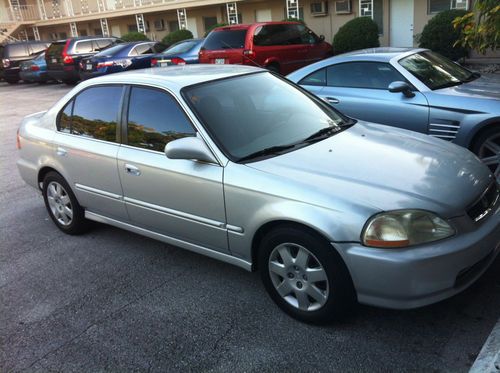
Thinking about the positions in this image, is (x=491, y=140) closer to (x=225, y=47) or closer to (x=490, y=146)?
(x=490, y=146)

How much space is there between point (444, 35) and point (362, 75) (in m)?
9.49

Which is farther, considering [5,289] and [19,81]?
[19,81]

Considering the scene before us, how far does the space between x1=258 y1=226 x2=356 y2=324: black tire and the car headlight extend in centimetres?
26

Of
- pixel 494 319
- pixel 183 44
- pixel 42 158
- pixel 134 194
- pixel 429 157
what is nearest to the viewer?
pixel 494 319

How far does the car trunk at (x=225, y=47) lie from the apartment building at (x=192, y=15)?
773 cm

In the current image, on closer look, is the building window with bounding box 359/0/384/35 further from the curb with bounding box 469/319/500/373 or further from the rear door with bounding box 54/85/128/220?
the curb with bounding box 469/319/500/373

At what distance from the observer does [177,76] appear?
13.4ft

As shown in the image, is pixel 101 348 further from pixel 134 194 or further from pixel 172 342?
pixel 134 194

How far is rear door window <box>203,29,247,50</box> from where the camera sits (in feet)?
40.0

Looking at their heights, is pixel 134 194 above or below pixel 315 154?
below

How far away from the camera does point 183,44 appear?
48.5ft

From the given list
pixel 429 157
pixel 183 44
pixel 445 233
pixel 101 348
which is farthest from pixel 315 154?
pixel 183 44

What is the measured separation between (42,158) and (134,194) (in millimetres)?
1447

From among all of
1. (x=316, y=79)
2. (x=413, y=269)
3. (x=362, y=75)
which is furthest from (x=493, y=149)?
(x=413, y=269)
